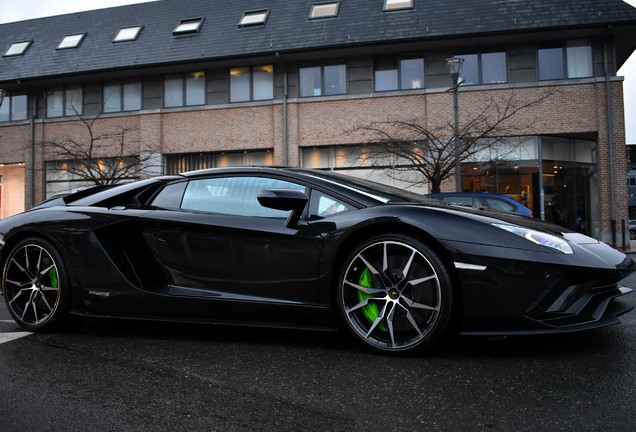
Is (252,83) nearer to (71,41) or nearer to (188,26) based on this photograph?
(188,26)

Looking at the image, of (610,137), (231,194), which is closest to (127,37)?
(610,137)

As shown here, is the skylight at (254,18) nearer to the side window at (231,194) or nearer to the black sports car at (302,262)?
the black sports car at (302,262)

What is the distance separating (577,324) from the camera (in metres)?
Answer: 2.52

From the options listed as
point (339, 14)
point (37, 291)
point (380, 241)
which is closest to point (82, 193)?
point (37, 291)

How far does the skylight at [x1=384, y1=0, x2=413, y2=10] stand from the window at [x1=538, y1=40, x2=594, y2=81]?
16.7 ft

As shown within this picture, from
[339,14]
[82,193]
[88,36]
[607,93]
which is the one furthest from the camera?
[88,36]

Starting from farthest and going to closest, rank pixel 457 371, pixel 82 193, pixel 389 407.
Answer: pixel 82 193 < pixel 457 371 < pixel 389 407

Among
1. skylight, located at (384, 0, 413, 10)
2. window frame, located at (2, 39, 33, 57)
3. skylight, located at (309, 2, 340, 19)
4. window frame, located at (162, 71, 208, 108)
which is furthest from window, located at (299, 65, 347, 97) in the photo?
window frame, located at (2, 39, 33, 57)

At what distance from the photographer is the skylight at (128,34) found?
69.5ft

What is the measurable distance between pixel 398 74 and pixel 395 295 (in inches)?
648

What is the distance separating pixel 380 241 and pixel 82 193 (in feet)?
7.76

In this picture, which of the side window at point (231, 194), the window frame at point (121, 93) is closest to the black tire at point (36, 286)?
the side window at point (231, 194)

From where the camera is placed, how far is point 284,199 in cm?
294

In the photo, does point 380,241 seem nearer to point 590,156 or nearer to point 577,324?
point 577,324
